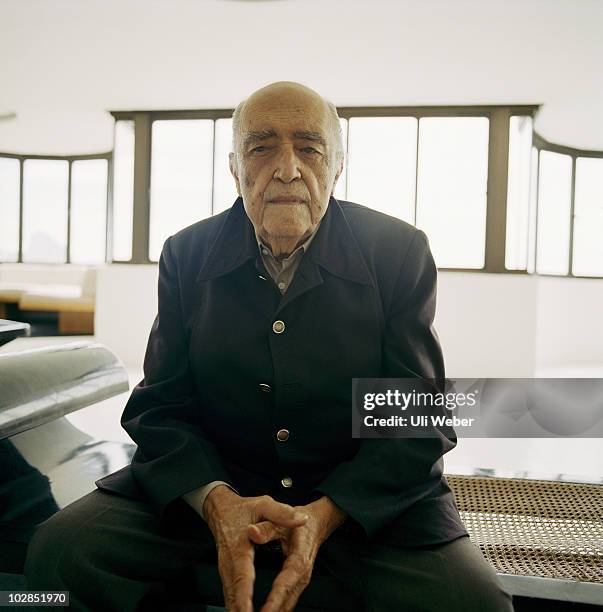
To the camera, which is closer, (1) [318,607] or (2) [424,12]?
(1) [318,607]

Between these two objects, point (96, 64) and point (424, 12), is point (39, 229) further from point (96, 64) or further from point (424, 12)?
point (424, 12)

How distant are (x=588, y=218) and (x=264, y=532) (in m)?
9.63

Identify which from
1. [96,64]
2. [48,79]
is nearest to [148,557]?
[96,64]

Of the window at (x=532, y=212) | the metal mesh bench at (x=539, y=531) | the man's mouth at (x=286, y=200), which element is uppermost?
the window at (x=532, y=212)

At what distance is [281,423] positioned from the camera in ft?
4.09

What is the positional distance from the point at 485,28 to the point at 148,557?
16.2 feet

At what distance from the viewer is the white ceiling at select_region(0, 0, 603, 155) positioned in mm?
4594

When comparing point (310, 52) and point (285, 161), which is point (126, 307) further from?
point (285, 161)

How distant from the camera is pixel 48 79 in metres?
6.47

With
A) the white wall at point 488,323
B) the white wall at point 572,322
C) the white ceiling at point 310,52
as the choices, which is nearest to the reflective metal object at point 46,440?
the white ceiling at point 310,52

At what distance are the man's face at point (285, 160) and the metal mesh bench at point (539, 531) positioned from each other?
3.16 ft

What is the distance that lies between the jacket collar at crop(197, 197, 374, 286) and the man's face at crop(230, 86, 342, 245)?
0.04 m

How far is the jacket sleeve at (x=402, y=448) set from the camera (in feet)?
3.69

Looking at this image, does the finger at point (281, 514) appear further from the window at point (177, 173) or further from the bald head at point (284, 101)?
the window at point (177, 173)
